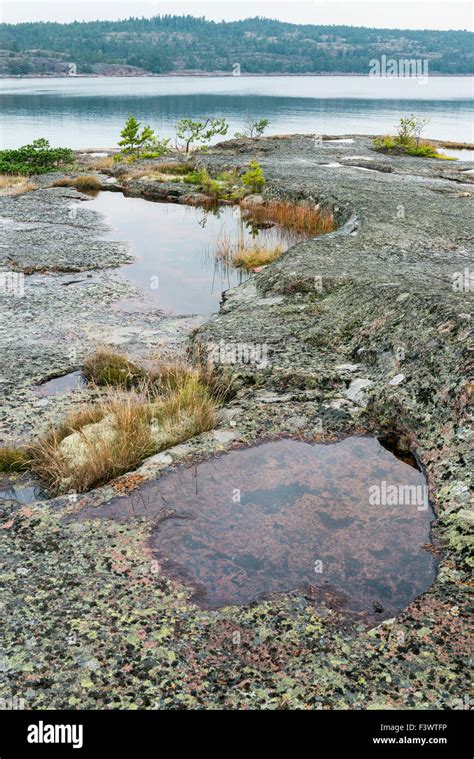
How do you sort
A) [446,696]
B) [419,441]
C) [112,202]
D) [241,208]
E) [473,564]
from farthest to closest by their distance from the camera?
[112,202] → [241,208] → [419,441] → [473,564] → [446,696]

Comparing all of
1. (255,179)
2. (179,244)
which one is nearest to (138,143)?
(255,179)

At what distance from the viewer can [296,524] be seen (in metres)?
5.20

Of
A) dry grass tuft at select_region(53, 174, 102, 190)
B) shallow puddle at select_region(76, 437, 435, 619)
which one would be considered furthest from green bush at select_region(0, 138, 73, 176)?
shallow puddle at select_region(76, 437, 435, 619)

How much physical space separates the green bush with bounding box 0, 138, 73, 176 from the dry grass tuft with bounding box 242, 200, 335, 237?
13.7 m

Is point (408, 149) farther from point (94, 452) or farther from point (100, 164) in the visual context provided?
point (94, 452)

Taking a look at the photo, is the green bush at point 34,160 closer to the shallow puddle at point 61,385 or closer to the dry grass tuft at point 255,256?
the dry grass tuft at point 255,256

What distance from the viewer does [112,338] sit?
10.7m

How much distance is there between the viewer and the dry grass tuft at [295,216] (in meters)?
18.4

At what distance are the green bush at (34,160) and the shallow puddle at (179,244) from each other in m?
6.84

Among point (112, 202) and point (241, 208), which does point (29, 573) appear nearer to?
point (241, 208)

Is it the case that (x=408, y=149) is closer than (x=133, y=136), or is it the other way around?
→ (x=408, y=149)

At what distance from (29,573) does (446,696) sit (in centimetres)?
291

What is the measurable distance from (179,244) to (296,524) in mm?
14330

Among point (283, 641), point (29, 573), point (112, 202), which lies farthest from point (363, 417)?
point (112, 202)
